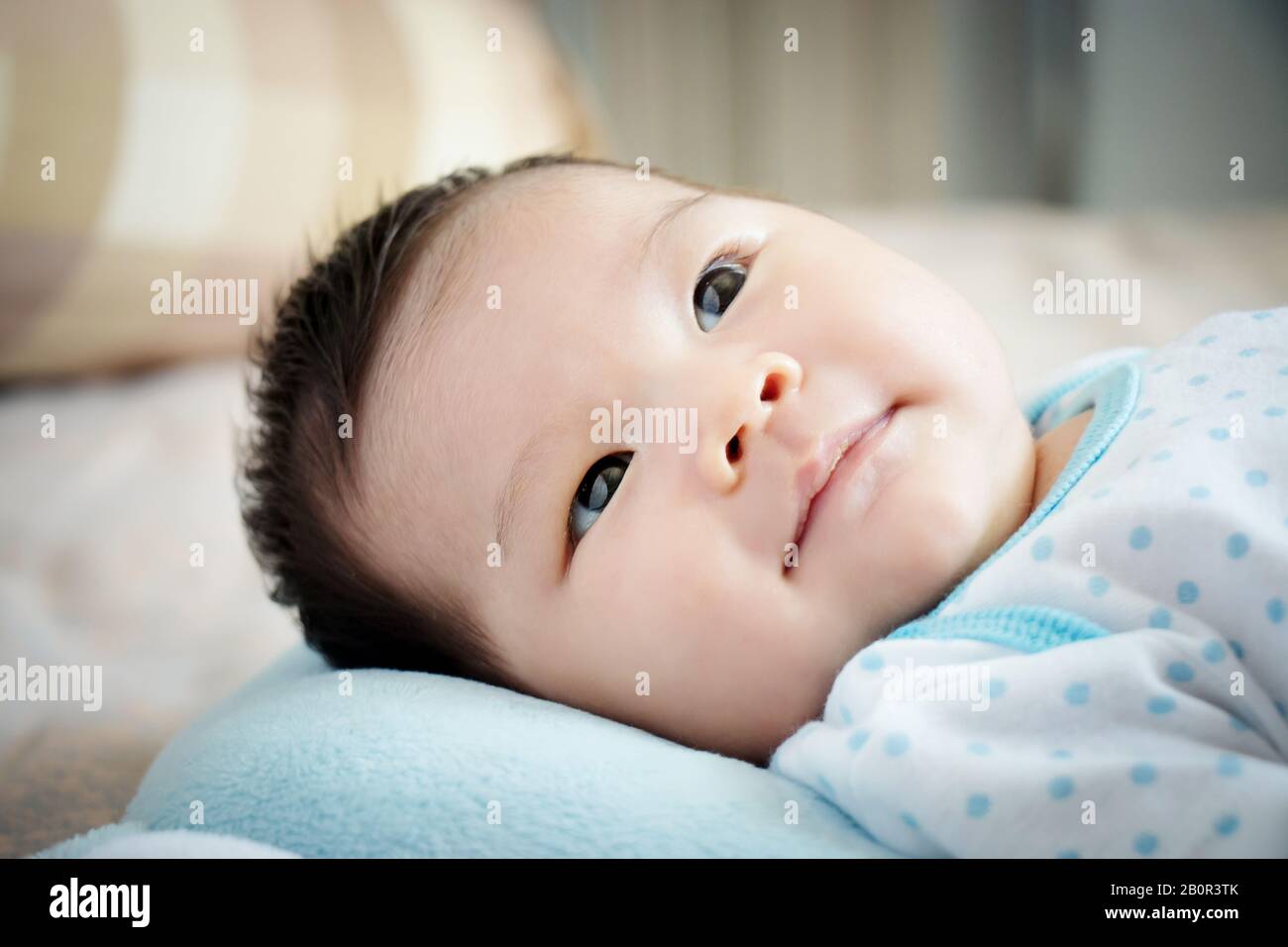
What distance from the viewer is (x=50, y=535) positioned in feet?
5.17

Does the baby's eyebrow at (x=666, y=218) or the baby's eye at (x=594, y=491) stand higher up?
the baby's eyebrow at (x=666, y=218)

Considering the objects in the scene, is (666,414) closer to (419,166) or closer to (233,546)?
(233,546)

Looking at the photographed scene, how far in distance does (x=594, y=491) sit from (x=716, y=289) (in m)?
0.20

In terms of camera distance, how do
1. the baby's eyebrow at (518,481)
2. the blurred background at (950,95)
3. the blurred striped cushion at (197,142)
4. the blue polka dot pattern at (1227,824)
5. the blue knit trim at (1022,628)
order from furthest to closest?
the blurred background at (950,95) < the blurred striped cushion at (197,142) < the baby's eyebrow at (518,481) < the blue knit trim at (1022,628) < the blue polka dot pattern at (1227,824)

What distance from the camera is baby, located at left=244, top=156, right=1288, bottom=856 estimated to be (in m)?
0.66

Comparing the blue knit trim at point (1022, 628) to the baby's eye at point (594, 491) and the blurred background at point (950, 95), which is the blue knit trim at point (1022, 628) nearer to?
the baby's eye at point (594, 491)

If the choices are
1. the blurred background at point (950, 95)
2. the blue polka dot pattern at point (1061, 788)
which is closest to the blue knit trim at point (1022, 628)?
the blue polka dot pattern at point (1061, 788)

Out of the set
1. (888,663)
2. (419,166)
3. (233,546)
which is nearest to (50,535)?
(233,546)

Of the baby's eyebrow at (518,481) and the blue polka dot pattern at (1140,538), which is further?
the baby's eyebrow at (518,481)

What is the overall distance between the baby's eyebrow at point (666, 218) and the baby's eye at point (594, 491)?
0.17m

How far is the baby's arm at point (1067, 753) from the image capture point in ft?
1.97

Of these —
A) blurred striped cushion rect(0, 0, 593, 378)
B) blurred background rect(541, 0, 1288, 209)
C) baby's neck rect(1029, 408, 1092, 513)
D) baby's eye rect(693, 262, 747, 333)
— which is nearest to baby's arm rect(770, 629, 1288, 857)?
baby's neck rect(1029, 408, 1092, 513)

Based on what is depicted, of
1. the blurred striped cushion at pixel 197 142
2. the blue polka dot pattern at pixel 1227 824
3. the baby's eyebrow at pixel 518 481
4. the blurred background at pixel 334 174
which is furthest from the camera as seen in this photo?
the blurred striped cushion at pixel 197 142
